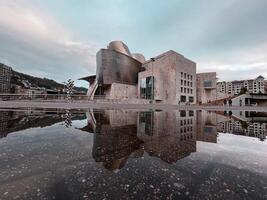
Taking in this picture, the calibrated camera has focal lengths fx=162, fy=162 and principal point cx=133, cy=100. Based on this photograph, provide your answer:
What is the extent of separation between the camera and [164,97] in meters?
56.4

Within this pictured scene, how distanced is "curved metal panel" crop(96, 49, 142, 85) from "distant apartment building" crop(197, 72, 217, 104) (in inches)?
1337

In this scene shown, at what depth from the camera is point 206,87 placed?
73.7 metres

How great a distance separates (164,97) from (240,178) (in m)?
54.8

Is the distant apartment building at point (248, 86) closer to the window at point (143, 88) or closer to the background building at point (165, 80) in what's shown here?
the background building at point (165, 80)

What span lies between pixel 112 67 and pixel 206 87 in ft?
145

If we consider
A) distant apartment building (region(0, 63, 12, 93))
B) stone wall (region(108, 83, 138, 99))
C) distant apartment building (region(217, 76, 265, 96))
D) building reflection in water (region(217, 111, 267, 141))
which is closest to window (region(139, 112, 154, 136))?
building reflection in water (region(217, 111, 267, 141))

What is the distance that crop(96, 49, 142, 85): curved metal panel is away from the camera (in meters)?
56.6

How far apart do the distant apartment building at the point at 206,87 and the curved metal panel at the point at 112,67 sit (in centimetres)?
3396

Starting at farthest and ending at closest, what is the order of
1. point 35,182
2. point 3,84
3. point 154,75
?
point 3,84
point 154,75
point 35,182

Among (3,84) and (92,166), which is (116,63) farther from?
(3,84)

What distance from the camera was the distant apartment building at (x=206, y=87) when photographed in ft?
238

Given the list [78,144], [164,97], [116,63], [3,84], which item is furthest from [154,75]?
[3,84]

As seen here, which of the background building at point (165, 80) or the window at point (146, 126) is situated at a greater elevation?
the background building at point (165, 80)

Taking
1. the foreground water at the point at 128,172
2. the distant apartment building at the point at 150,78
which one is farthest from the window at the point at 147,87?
the foreground water at the point at 128,172
